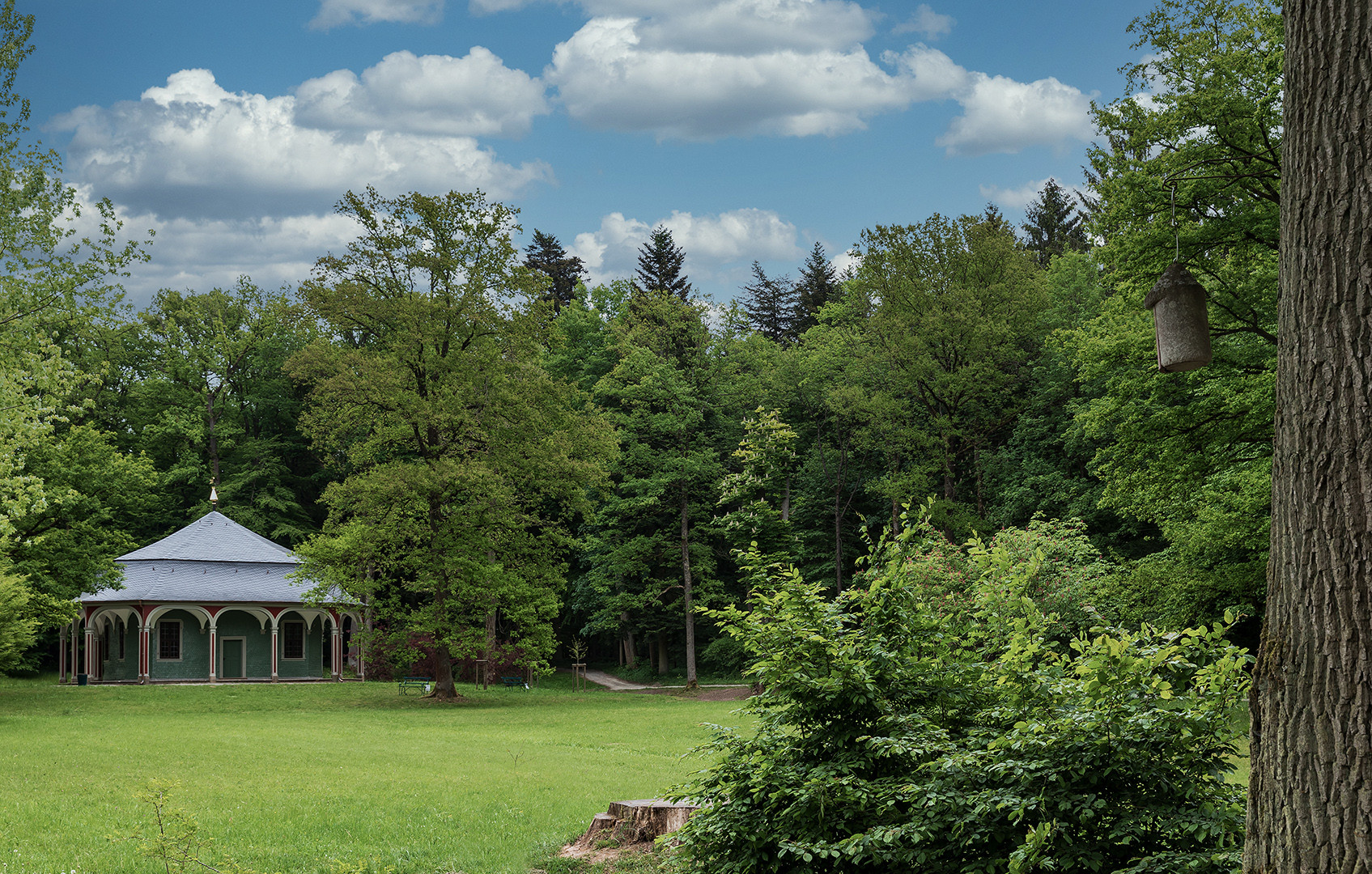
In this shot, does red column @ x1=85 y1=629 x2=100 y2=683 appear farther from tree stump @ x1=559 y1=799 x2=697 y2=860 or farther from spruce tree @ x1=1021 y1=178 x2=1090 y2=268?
spruce tree @ x1=1021 y1=178 x2=1090 y2=268

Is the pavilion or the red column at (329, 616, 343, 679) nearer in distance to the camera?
the pavilion

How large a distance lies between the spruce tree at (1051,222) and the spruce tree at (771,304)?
1360cm

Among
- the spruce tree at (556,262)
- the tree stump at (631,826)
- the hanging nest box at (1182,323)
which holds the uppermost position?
the spruce tree at (556,262)

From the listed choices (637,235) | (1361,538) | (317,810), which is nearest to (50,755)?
(317,810)

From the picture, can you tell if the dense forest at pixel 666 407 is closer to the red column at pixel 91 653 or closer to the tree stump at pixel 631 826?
the tree stump at pixel 631 826

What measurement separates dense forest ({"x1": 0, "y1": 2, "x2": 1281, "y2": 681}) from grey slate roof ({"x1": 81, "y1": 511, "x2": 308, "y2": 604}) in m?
3.04

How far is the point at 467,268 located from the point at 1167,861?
28.0 m

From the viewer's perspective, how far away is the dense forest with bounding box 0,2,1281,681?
16.5 metres

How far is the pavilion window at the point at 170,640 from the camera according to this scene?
36.5m

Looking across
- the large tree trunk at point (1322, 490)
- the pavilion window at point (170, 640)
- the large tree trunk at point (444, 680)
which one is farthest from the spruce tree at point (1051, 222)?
the large tree trunk at point (1322, 490)

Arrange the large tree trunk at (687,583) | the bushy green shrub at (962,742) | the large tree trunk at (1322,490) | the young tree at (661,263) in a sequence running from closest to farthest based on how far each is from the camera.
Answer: the large tree trunk at (1322,490), the bushy green shrub at (962,742), the large tree trunk at (687,583), the young tree at (661,263)

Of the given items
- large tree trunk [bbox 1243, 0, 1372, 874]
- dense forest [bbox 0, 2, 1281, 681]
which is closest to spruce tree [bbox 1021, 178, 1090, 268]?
dense forest [bbox 0, 2, 1281, 681]

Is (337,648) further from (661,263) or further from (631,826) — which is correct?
(631,826)

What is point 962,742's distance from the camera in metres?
5.19
